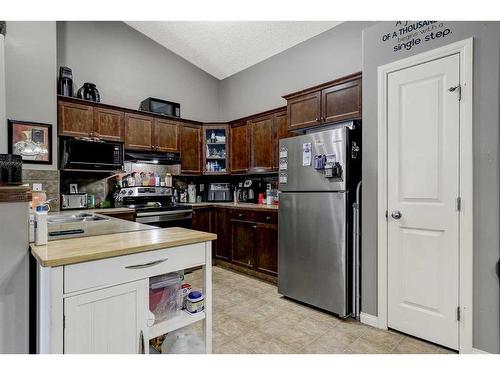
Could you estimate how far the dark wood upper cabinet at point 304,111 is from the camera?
312cm

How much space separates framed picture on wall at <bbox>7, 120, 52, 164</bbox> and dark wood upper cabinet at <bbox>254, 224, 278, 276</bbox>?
2619 mm

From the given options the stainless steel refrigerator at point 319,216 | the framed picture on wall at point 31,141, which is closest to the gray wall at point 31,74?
the framed picture on wall at point 31,141

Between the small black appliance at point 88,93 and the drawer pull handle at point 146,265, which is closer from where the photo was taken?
the drawer pull handle at point 146,265

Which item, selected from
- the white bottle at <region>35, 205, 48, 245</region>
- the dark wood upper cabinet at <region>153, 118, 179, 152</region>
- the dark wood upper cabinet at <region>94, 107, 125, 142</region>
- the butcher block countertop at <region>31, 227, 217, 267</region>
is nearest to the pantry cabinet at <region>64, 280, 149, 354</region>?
the butcher block countertop at <region>31, 227, 217, 267</region>

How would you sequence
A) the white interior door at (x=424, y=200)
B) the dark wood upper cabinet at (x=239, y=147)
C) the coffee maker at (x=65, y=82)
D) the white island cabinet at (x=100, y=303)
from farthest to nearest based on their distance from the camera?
the dark wood upper cabinet at (x=239, y=147)
the coffee maker at (x=65, y=82)
the white interior door at (x=424, y=200)
the white island cabinet at (x=100, y=303)

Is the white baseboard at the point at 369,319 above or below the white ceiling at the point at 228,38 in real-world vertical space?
below

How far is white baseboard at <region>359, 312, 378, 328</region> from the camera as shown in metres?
2.38

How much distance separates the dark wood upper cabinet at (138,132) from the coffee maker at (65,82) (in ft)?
2.24

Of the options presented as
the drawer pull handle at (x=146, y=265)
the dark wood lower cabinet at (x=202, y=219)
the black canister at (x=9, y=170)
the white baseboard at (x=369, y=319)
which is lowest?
the white baseboard at (x=369, y=319)

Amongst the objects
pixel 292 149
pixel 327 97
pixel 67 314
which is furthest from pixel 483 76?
pixel 67 314

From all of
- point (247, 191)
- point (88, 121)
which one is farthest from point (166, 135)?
point (247, 191)

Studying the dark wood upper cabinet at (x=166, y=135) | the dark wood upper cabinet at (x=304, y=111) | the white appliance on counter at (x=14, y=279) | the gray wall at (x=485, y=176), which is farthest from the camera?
the dark wood upper cabinet at (x=166, y=135)

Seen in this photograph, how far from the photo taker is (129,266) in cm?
132

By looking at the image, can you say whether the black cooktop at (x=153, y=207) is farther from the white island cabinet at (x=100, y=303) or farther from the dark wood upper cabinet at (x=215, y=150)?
the white island cabinet at (x=100, y=303)
